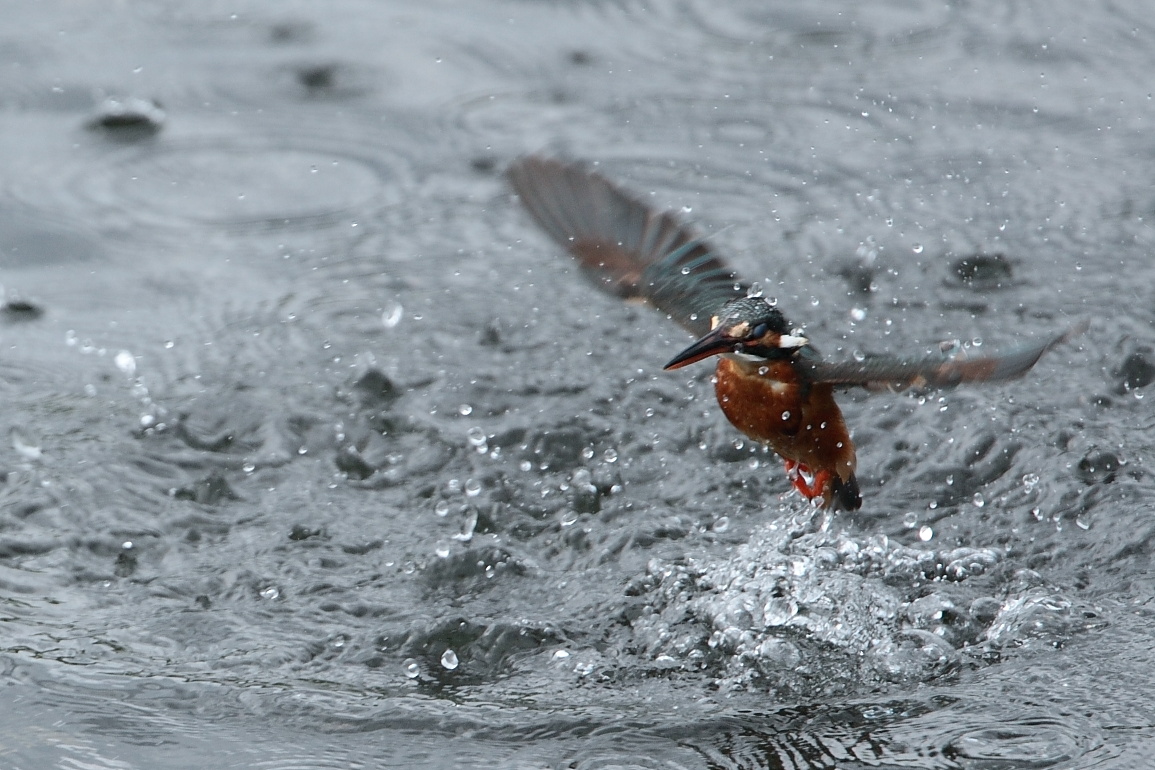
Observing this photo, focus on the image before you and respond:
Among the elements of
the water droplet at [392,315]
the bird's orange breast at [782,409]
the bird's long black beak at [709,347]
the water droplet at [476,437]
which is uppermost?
the bird's long black beak at [709,347]

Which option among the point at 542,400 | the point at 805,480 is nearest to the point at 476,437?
the point at 542,400

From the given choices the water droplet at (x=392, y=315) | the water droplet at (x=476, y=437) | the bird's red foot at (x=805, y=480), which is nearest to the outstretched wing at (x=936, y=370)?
the bird's red foot at (x=805, y=480)

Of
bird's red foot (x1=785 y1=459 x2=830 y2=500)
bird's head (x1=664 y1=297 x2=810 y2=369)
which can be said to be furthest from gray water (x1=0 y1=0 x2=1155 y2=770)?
bird's head (x1=664 y1=297 x2=810 y2=369)

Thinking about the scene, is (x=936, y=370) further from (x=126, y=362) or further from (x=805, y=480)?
(x=126, y=362)

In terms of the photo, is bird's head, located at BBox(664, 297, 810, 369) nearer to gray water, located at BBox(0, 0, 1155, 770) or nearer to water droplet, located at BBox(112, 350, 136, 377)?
gray water, located at BBox(0, 0, 1155, 770)

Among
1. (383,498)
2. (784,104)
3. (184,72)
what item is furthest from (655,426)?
(184,72)

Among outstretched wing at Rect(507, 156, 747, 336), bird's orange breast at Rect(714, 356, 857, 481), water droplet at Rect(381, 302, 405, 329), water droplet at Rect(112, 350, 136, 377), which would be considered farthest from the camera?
water droplet at Rect(381, 302, 405, 329)

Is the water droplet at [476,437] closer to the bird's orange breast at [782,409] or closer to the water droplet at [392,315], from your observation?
the water droplet at [392,315]

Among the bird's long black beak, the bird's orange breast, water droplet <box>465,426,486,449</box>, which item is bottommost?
water droplet <box>465,426,486,449</box>
